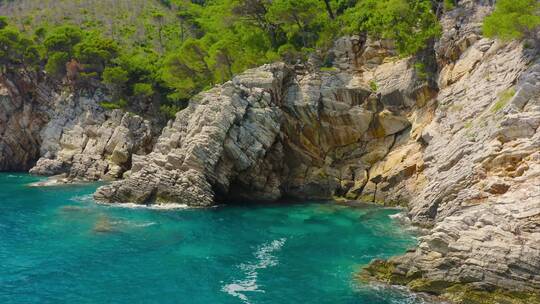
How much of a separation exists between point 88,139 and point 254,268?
54621 mm

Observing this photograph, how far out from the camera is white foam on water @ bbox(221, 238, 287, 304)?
25.1m

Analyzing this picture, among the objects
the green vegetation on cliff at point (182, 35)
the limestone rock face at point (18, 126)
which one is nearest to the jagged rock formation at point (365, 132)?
the green vegetation on cliff at point (182, 35)

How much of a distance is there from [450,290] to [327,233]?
14.6 m

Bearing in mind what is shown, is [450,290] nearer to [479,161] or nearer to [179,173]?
[479,161]

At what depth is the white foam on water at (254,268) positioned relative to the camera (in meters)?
25.1

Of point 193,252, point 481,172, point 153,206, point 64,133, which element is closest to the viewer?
point 481,172

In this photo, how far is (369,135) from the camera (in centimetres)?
5312

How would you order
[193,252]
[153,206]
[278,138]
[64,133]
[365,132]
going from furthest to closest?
[64,133] → [365,132] → [278,138] → [153,206] → [193,252]

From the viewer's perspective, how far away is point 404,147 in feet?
163

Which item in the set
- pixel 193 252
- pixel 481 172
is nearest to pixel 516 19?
pixel 481 172

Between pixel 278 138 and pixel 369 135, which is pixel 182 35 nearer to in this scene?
pixel 278 138

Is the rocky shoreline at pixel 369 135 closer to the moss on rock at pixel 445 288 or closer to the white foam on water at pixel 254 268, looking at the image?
the moss on rock at pixel 445 288

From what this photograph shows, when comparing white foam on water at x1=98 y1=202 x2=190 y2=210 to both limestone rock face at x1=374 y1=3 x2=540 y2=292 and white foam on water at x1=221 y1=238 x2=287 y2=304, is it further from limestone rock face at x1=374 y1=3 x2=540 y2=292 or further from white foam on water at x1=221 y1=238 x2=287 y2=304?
limestone rock face at x1=374 y1=3 x2=540 y2=292

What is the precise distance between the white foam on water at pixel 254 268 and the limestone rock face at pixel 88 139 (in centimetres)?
4022
